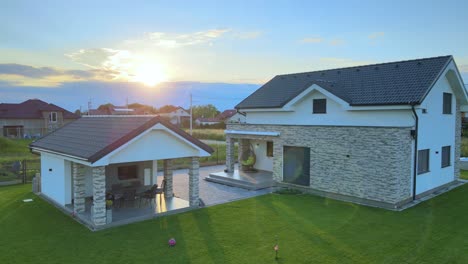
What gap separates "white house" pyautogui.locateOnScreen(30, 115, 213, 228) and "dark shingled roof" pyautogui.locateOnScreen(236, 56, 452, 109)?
8216mm

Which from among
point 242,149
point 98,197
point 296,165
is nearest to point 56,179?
point 98,197

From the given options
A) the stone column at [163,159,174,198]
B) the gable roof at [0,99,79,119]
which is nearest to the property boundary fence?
the stone column at [163,159,174,198]

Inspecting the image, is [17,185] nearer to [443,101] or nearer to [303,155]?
[303,155]

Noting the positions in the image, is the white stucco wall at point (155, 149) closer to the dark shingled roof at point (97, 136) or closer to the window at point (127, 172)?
the dark shingled roof at point (97, 136)

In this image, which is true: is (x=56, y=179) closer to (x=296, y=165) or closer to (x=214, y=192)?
(x=214, y=192)

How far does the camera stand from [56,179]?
14047 mm

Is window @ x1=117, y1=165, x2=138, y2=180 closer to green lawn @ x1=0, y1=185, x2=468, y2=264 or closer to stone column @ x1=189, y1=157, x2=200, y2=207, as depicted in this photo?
green lawn @ x1=0, y1=185, x2=468, y2=264

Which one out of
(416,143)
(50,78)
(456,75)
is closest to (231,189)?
(416,143)

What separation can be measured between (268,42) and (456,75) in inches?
410

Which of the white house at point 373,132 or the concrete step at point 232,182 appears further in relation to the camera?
the concrete step at point 232,182

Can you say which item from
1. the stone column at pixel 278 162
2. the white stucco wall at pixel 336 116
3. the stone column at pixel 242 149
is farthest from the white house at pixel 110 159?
the stone column at pixel 242 149

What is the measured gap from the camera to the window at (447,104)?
1695 cm

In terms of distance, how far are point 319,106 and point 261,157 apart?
19.4 feet

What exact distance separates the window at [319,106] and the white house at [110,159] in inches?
277
